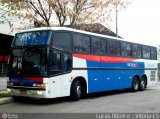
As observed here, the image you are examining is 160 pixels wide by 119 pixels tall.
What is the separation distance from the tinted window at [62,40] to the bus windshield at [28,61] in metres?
0.82

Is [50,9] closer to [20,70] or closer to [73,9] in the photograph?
[73,9]

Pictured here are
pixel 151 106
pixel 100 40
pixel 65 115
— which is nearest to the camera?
pixel 65 115

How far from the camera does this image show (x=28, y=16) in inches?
856

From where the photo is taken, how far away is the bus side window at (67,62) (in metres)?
15.7

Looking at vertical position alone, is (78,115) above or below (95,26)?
below

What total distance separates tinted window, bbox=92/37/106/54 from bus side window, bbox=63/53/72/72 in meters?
2.27

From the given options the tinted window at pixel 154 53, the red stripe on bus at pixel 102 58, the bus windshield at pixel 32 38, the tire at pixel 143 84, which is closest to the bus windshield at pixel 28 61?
the bus windshield at pixel 32 38

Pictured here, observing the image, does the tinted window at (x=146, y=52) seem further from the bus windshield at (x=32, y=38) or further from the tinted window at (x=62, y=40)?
the bus windshield at (x=32, y=38)

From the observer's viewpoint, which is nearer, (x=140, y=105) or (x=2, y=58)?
(x=140, y=105)

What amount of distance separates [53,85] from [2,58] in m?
23.1

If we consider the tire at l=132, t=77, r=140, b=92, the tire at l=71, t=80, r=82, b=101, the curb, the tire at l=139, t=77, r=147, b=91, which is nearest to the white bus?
the tire at l=71, t=80, r=82, b=101

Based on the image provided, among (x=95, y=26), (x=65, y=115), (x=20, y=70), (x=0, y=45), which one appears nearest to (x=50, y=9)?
(x=95, y=26)

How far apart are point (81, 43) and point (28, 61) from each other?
319cm

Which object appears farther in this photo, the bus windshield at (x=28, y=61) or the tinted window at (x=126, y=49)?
the tinted window at (x=126, y=49)
